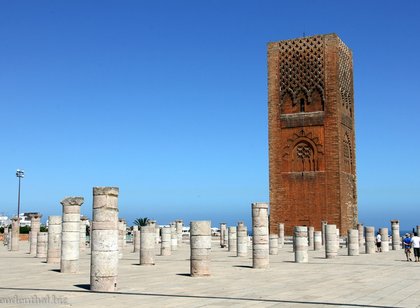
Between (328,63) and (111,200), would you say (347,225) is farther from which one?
(111,200)

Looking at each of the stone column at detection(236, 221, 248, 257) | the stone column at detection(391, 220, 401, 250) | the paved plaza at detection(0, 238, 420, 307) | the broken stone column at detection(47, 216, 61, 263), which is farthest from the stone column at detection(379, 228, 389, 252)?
the broken stone column at detection(47, 216, 61, 263)

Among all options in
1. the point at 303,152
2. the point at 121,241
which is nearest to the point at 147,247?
the point at 121,241

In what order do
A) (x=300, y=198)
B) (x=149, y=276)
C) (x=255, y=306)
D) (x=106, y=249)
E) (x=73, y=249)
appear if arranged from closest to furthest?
(x=255, y=306)
(x=106, y=249)
(x=149, y=276)
(x=73, y=249)
(x=300, y=198)

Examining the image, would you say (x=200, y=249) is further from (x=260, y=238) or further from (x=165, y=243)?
(x=165, y=243)

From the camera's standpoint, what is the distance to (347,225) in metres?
33.9

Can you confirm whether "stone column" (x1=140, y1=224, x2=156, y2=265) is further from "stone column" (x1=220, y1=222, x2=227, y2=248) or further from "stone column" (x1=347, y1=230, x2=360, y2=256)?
"stone column" (x1=220, y1=222, x2=227, y2=248)

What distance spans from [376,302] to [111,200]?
4.69 meters

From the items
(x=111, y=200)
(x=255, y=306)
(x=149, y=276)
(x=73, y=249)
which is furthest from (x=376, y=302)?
(x=73, y=249)

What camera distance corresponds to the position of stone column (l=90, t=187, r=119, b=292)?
9484 mm

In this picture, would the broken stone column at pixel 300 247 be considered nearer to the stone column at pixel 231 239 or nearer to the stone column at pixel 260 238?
the stone column at pixel 260 238

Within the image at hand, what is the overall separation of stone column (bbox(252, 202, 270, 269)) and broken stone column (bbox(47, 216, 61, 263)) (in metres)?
5.40

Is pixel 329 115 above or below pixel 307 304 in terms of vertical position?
above

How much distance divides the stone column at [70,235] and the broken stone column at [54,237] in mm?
2746

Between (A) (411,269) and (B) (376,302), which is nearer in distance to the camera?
(B) (376,302)
